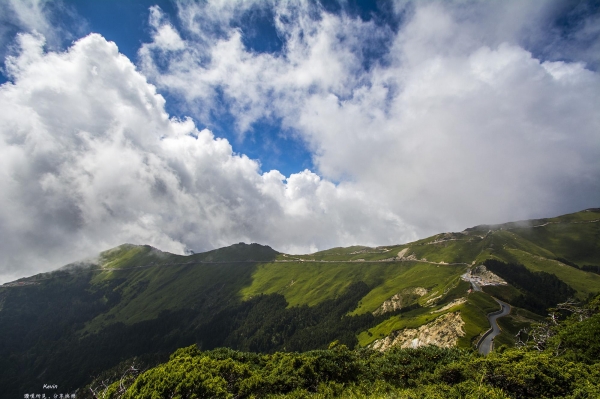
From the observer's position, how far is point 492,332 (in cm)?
12669

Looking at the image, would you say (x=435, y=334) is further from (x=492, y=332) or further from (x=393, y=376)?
(x=393, y=376)

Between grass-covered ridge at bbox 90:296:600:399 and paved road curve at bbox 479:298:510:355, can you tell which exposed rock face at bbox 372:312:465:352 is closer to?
paved road curve at bbox 479:298:510:355

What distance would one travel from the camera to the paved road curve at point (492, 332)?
4315 inches

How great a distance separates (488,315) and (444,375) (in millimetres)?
125109

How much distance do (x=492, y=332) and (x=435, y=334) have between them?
23427 mm

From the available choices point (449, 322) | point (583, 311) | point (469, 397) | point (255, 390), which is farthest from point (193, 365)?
point (449, 322)

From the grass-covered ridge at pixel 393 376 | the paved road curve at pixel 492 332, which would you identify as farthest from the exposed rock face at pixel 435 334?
the grass-covered ridge at pixel 393 376

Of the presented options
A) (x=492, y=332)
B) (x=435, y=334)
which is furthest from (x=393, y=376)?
(x=492, y=332)

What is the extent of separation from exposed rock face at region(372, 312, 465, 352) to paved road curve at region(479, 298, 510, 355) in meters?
9.32

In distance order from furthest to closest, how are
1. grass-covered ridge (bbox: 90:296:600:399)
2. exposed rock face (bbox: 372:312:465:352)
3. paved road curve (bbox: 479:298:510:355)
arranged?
exposed rock face (bbox: 372:312:465:352)
paved road curve (bbox: 479:298:510:355)
grass-covered ridge (bbox: 90:296:600:399)

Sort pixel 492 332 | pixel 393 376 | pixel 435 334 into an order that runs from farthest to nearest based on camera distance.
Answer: pixel 435 334
pixel 492 332
pixel 393 376

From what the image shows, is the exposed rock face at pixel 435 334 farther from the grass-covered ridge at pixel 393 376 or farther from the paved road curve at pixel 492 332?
the grass-covered ridge at pixel 393 376

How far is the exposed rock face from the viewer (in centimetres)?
12788

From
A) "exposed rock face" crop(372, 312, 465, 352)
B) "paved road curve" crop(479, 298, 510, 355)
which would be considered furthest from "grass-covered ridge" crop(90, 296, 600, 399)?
"exposed rock face" crop(372, 312, 465, 352)
